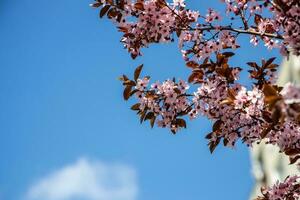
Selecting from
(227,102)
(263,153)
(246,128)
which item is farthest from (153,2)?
(263,153)

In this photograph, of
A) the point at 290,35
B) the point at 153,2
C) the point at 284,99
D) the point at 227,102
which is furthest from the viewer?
the point at 153,2

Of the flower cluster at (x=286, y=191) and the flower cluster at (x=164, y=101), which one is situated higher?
the flower cluster at (x=164, y=101)

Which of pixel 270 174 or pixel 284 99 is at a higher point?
pixel 270 174

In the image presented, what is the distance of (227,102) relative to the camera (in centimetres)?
427

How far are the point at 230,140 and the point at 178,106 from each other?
2.22 ft

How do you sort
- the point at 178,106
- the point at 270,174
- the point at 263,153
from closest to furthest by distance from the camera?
1. the point at 178,106
2. the point at 270,174
3. the point at 263,153

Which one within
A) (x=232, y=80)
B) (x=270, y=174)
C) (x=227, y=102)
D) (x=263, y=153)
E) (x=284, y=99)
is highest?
(x=263, y=153)

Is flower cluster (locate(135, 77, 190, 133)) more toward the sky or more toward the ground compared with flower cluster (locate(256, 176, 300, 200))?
more toward the sky

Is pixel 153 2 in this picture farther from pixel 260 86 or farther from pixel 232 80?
pixel 260 86

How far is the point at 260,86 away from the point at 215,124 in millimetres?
648

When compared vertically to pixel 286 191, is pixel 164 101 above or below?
above

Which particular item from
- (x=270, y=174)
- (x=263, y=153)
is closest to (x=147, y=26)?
(x=270, y=174)

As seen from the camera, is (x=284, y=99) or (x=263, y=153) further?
(x=263, y=153)

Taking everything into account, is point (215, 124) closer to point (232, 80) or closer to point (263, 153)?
point (232, 80)
